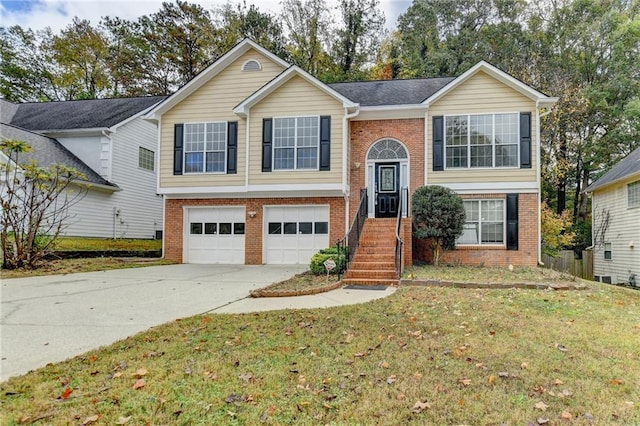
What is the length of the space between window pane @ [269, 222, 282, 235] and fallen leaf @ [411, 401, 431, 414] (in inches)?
462

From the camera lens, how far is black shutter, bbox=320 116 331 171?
13461mm

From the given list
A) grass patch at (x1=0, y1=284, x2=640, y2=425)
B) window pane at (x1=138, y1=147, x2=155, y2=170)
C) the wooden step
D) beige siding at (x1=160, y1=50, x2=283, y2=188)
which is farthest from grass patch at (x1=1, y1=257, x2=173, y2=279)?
grass patch at (x1=0, y1=284, x2=640, y2=425)

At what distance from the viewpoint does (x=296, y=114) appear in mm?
13773

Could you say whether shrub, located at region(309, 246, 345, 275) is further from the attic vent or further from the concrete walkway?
the attic vent

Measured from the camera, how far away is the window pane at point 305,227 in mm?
14406

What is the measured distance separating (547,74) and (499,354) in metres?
22.4

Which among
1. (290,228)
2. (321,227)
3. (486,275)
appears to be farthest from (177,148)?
(486,275)

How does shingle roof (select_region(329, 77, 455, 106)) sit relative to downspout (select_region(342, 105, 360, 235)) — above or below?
above

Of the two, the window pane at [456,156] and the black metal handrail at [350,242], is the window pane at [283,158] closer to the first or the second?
the black metal handrail at [350,242]

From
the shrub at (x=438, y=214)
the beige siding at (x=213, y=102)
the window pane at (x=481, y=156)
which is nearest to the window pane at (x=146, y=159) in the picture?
the beige siding at (x=213, y=102)

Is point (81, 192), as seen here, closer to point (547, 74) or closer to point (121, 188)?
point (121, 188)

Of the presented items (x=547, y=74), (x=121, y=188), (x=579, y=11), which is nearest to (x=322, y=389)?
(x=121, y=188)

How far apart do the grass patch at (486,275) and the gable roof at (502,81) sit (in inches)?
219

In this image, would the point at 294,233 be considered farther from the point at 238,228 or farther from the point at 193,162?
the point at 193,162
